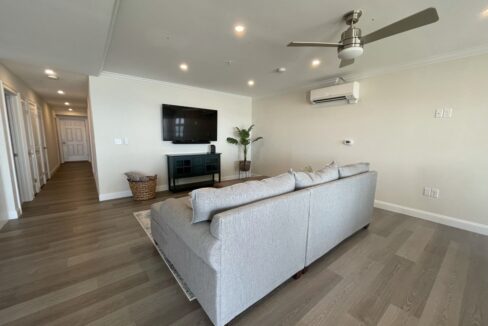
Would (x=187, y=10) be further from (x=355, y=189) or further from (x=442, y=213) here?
(x=442, y=213)


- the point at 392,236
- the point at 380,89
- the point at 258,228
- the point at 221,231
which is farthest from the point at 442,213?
the point at 221,231

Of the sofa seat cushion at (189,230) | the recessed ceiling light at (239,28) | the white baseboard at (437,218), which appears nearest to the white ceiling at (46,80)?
the recessed ceiling light at (239,28)

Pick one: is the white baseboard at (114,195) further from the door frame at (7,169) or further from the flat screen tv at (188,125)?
the flat screen tv at (188,125)

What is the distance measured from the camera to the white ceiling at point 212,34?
1.70 m

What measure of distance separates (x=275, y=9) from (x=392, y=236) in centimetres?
291

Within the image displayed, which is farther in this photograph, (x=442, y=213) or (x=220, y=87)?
(x=220, y=87)

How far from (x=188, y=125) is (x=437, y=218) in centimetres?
474

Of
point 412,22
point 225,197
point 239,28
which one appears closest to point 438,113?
point 412,22

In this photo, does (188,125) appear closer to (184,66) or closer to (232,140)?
(232,140)

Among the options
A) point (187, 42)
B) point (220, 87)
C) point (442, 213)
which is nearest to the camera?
point (187, 42)

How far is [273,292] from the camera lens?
1.56 metres

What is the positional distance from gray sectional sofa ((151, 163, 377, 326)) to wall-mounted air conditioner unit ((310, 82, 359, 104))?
87.7 inches

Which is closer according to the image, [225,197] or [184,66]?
[225,197]

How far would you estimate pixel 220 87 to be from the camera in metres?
4.52
